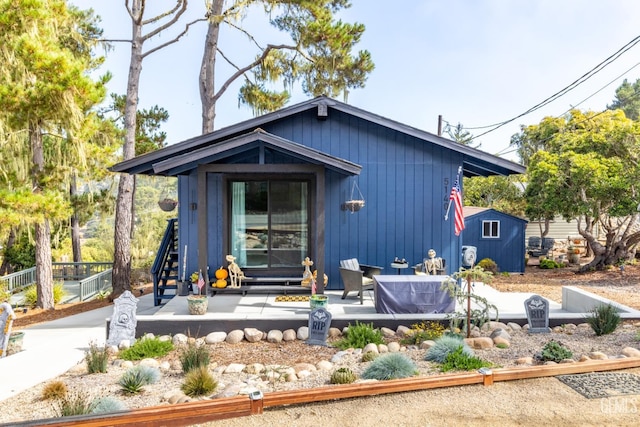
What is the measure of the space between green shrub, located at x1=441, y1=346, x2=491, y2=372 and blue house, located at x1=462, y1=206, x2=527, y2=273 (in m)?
12.1

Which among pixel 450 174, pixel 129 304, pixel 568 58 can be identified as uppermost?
pixel 568 58

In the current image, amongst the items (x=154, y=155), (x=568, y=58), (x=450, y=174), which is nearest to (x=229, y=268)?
(x=154, y=155)

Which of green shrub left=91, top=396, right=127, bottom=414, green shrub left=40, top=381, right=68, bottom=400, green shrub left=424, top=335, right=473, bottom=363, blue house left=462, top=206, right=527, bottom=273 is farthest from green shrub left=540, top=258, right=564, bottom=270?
green shrub left=40, top=381, right=68, bottom=400

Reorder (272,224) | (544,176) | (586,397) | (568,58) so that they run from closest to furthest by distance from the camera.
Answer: (586,397), (272,224), (544,176), (568,58)

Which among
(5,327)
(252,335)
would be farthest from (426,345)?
(5,327)

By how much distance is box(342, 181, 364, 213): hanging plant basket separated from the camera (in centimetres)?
859

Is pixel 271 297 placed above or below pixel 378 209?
below

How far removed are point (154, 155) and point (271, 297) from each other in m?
3.71

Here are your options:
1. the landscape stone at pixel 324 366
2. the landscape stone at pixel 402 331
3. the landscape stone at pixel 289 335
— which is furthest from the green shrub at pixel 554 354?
the landscape stone at pixel 289 335

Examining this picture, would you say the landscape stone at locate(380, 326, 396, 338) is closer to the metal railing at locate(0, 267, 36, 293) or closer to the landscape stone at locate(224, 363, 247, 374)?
the landscape stone at locate(224, 363, 247, 374)

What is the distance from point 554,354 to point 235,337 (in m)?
4.38

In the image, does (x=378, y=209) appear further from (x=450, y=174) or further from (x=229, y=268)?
(x=229, y=268)

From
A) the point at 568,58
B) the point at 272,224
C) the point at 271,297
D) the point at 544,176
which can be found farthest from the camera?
the point at 568,58

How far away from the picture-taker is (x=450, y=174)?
938cm
